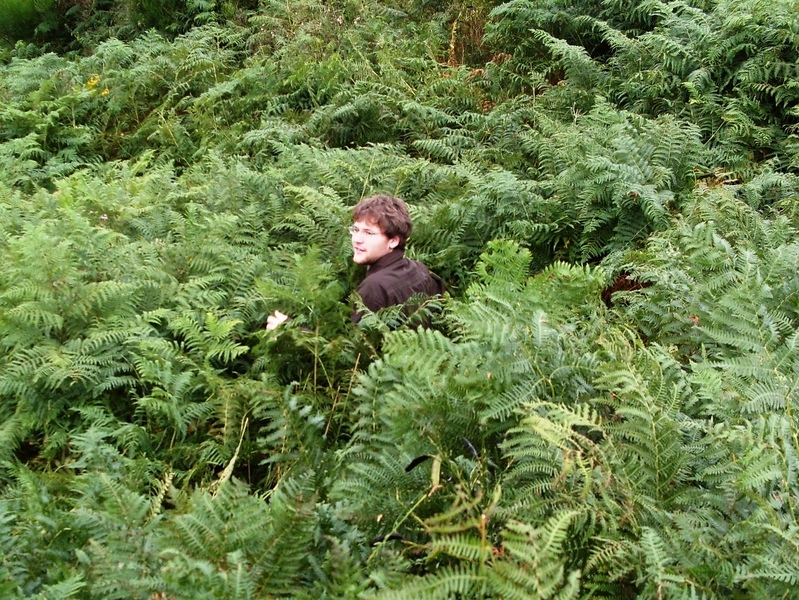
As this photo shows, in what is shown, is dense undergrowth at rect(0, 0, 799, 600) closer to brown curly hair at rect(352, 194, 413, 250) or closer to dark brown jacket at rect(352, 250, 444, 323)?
dark brown jacket at rect(352, 250, 444, 323)

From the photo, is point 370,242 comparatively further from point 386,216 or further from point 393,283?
point 393,283

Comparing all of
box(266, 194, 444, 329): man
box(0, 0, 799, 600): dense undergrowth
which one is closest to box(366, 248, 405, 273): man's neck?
box(266, 194, 444, 329): man

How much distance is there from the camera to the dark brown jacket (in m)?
4.08

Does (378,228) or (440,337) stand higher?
(440,337)

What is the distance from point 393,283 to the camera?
163 inches

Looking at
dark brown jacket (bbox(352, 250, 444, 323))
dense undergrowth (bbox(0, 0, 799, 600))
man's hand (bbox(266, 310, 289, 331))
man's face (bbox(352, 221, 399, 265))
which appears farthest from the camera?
man's face (bbox(352, 221, 399, 265))

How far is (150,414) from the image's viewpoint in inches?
144

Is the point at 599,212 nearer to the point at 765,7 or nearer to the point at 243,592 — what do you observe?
the point at 765,7

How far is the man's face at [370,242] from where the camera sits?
4.21m

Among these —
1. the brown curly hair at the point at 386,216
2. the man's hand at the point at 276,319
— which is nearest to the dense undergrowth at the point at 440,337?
the man's hand at the point at 276,319

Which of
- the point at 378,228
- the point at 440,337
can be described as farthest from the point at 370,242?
the point at 440,337

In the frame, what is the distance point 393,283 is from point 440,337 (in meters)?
1.21

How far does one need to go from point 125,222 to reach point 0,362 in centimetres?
187

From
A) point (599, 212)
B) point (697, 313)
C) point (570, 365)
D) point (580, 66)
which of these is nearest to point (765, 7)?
point (580, 66)
